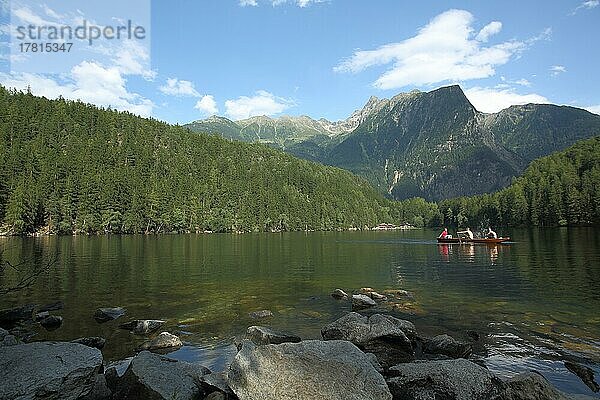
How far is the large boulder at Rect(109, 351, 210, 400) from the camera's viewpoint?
10.8 meters

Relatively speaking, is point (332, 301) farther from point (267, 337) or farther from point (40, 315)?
point (40, 315)

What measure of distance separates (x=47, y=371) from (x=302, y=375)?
261 inches

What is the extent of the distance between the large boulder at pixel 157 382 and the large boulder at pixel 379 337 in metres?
7.26

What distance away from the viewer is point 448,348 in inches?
684

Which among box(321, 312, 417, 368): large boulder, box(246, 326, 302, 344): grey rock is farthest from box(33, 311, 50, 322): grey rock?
box(321, 312, 417, 368): large boulder

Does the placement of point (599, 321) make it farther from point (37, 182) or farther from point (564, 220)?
point (37, 182)

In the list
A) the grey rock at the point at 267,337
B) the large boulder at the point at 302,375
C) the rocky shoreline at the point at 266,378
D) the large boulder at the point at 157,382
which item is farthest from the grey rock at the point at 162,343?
the large boulder at the point at 302,375

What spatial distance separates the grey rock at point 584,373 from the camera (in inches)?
550

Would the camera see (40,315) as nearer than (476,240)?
Yes

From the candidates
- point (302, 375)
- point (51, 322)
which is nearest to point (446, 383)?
point (302, 375)

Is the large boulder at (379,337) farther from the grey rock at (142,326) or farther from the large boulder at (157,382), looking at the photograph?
the grey rock at (142,326)

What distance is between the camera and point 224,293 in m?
33.3

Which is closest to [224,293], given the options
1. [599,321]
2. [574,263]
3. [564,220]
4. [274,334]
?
[274,334]

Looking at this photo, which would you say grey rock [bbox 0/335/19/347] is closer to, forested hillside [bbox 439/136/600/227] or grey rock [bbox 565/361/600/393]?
grey rock [bbox 565/361/600/393]
